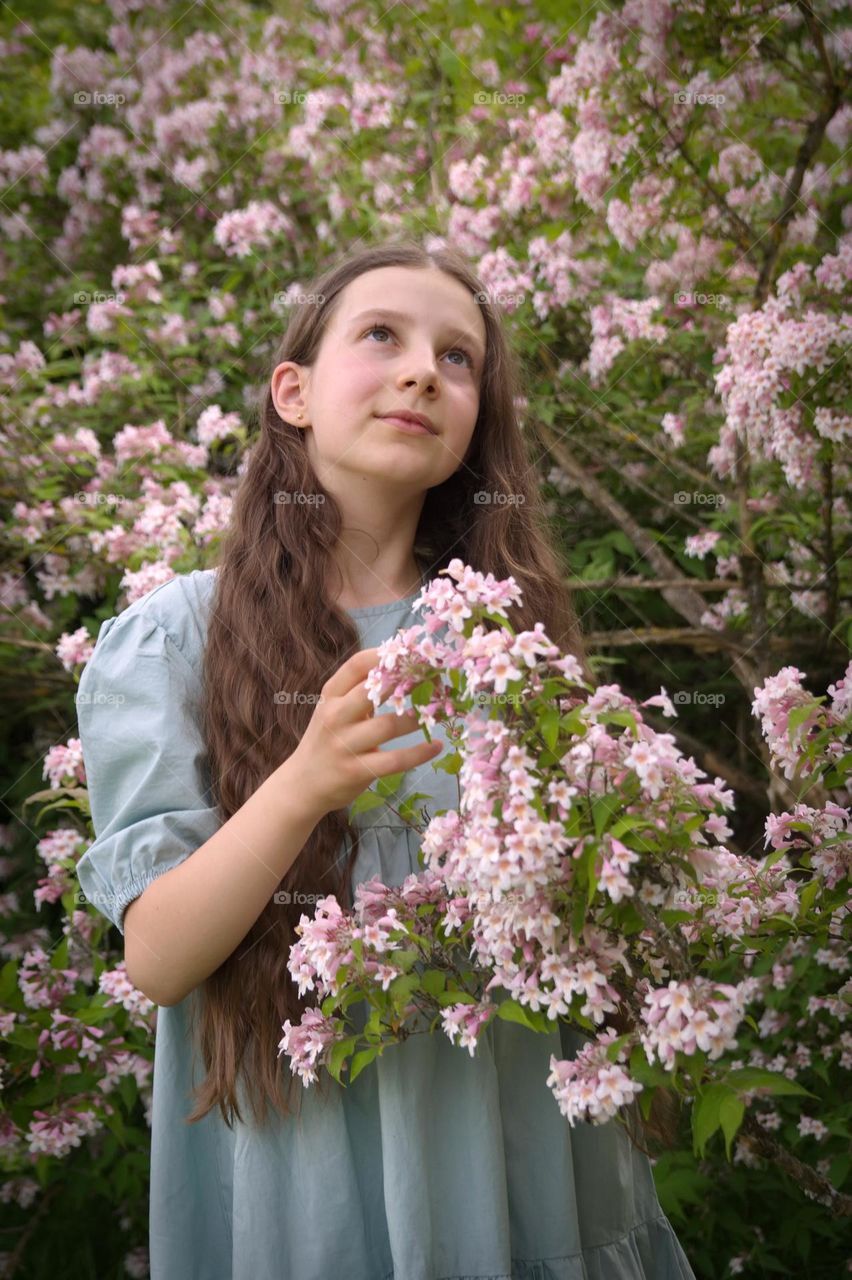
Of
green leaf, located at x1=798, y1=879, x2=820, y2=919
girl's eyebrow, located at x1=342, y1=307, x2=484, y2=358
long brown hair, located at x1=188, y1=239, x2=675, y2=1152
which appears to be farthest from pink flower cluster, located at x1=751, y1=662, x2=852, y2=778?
girl's eyebrow, located at x1=342, y1=307, x2=484, y2=358

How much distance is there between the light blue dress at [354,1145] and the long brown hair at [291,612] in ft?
0.13

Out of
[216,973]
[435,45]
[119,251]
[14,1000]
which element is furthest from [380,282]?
[119,251]

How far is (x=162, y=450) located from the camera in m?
2.79

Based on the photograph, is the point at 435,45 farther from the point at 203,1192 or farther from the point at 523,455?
the point at 203,1192

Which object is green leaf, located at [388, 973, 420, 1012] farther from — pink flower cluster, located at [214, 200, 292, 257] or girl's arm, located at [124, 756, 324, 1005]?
pink flower cluster, located at [214, 200, 292, 257]

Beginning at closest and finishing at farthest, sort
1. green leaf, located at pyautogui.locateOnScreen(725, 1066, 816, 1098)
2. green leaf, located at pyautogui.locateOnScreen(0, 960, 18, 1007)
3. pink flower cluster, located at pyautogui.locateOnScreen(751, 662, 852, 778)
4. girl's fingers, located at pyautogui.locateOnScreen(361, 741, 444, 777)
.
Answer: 1. green leaf, located at pyautogui.locateOnScreen(725, 1066, 816, 1098)
2. girl's fingers, located at pyautogui.locateOnScreen(361, 741, 444, 777)
3. pink flower cluster, located at pyautogui.locateOnScreen(751, 662, 852, 778)
4. green leaf, located at pyautogui.locateOnScreen(0, 960, 18, 1007)

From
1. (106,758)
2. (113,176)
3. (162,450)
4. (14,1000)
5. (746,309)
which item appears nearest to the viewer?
(106,758)

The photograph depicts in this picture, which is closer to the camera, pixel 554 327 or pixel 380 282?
pixel 380 282

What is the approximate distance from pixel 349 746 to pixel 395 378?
22.0 inches

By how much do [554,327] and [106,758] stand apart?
217cm

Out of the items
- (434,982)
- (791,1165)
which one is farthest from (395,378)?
(791,1165)

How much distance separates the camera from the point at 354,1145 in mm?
1313

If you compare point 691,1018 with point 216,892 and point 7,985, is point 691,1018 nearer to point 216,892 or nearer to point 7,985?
point 216,892

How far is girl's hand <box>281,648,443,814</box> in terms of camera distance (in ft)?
3.49
